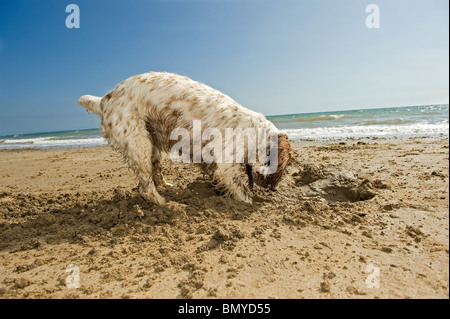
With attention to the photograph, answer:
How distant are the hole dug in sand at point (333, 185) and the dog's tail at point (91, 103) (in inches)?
126

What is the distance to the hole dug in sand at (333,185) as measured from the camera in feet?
12.2

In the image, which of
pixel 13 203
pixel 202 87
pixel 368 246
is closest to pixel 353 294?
pixel 368 246

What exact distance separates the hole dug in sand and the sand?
15 mm

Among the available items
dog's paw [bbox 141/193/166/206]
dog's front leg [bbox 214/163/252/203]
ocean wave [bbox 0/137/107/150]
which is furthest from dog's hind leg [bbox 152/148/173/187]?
ocean wave [bbox 0/137/107/150]

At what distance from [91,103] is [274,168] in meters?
2.80

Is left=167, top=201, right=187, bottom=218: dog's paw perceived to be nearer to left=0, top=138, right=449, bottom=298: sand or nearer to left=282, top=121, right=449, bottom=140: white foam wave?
left=0, top=138, right=449, bottom=298: sand

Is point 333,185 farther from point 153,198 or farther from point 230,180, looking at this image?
point 153,198

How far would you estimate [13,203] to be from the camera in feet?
13.6

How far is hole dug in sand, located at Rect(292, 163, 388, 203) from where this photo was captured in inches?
147

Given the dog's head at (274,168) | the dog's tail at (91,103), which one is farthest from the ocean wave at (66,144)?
the dog's head at (274,168)

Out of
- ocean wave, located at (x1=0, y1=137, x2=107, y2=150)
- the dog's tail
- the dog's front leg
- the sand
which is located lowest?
the sand

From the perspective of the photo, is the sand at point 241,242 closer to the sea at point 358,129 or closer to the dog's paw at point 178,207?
the dog's paw at point 178,207
